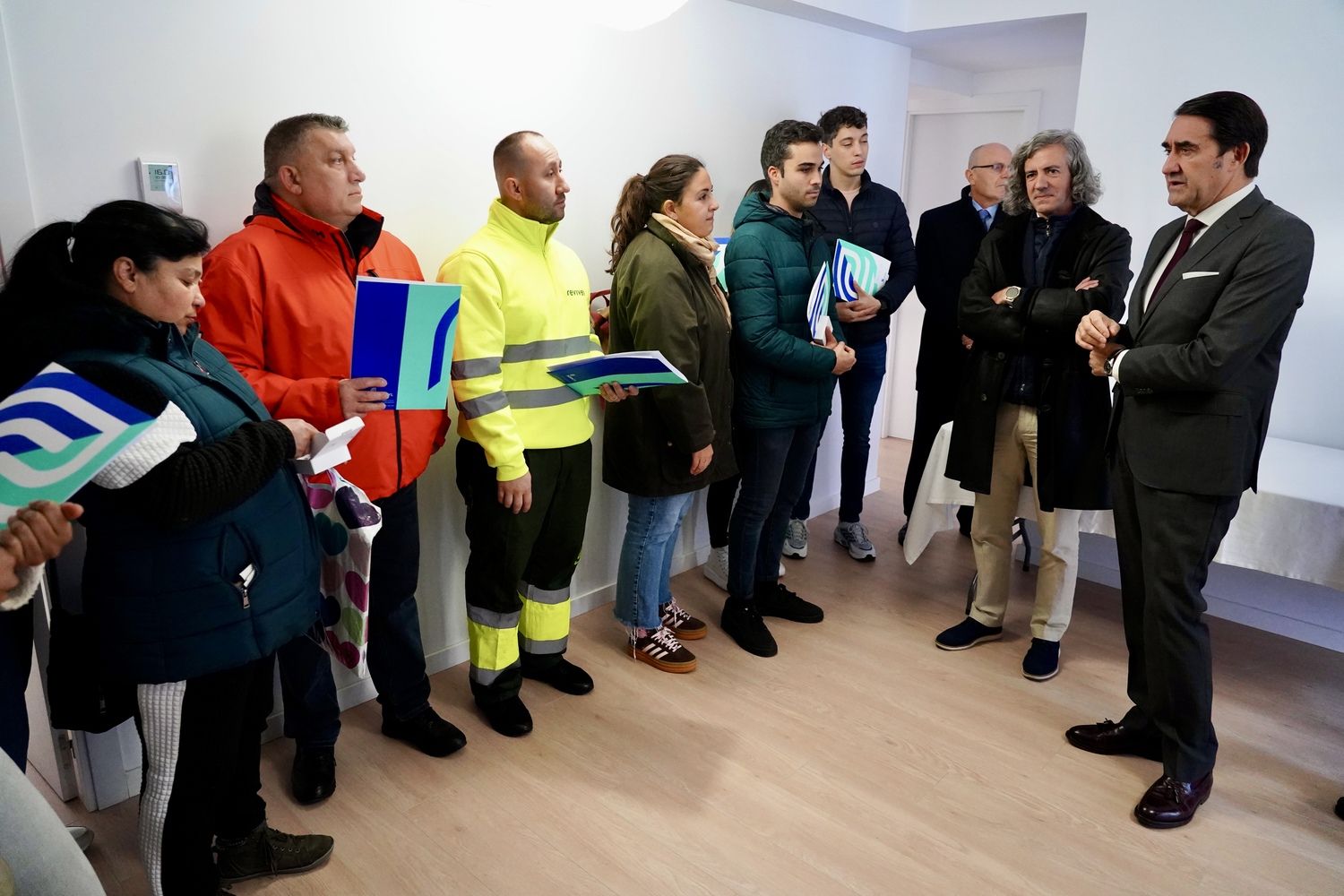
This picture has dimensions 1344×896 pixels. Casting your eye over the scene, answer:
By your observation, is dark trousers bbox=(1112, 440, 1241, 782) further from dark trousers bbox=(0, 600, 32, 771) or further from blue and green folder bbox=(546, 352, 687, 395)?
dark trousers bbox=(0, 600, 32, 771)

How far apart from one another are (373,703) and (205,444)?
1.43m

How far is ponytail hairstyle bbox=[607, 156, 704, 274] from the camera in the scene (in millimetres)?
2660

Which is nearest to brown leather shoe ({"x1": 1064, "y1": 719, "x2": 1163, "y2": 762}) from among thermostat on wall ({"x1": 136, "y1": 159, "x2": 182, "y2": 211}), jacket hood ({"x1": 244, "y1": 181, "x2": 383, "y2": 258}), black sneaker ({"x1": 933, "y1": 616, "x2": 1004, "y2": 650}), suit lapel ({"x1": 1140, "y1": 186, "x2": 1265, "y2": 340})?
black sneaker ({"x1": 933, "y1": 616, "x2": 1004, "y2": 650})

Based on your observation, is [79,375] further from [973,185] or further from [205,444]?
[973,185]

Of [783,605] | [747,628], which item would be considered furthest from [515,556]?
[783,605]

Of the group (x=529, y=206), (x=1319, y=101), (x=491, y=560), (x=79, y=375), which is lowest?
(x=491, y=560)

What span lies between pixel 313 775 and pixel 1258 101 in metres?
3.96

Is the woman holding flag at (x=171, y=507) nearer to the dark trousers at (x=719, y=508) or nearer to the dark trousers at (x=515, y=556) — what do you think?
the dark trousers at (x=515, y=556)

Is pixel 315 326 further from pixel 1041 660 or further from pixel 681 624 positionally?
pixel 1041 660

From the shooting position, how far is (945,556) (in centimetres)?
394

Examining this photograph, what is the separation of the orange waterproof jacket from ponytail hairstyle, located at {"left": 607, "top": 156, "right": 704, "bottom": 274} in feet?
2.76

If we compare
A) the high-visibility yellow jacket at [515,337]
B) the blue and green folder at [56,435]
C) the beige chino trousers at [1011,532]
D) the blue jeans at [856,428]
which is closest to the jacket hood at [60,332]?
the blue and green folder at [56,435]

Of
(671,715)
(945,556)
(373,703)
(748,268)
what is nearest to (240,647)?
(373,703)

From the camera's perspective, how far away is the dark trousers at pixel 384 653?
218 cm
